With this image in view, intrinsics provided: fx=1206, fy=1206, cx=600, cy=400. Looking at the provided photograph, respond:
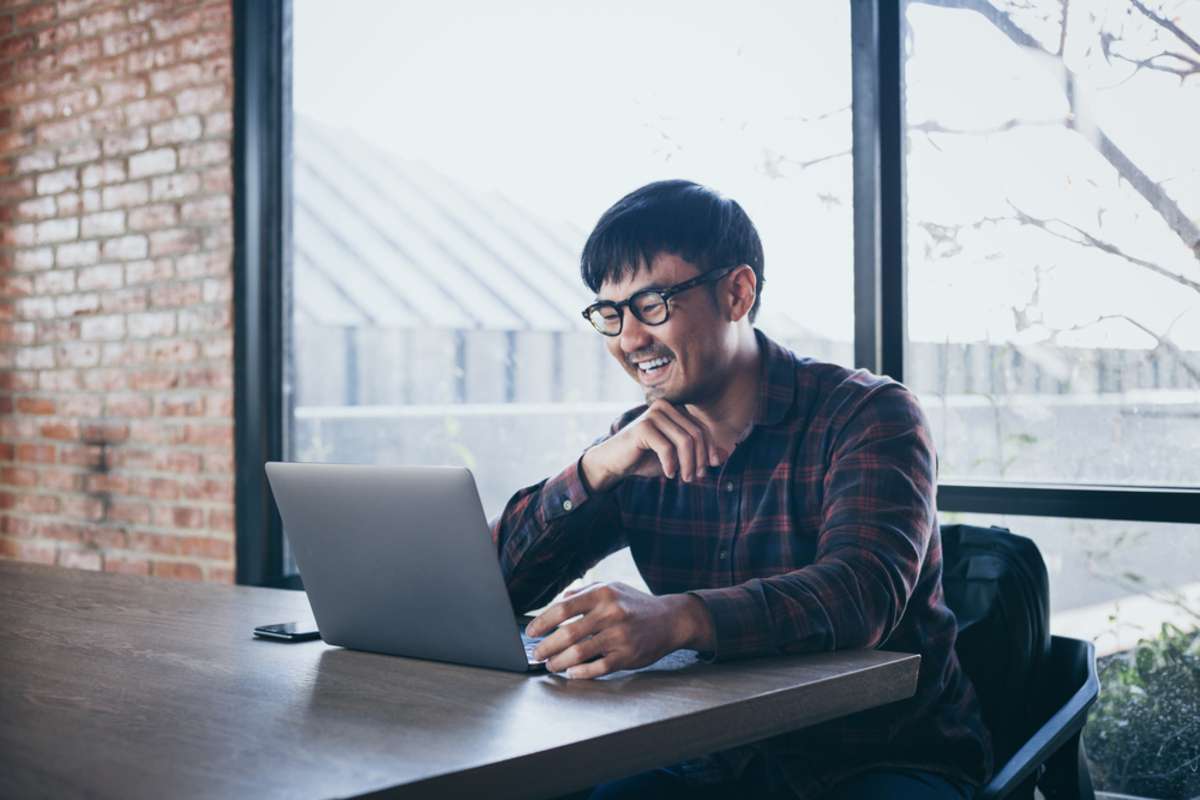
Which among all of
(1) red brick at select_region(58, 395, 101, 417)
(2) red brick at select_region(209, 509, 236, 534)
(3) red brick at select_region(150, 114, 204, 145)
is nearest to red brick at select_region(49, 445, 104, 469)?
(1) red brick at select_region(58, 395, 101, 417)

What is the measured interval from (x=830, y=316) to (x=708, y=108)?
22.5 inches

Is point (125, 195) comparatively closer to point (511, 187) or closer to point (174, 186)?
point (174, 186)

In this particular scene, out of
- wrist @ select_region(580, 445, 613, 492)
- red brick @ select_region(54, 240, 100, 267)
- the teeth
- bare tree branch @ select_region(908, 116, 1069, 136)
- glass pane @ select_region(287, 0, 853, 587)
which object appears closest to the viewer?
wrist @ select_region(580, 445, 613, 492)

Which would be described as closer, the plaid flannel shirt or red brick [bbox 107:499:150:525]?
the plaid flannel shirt

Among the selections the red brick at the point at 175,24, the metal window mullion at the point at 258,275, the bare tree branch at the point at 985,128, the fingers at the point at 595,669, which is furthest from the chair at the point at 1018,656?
the red brick at the point at 175,24

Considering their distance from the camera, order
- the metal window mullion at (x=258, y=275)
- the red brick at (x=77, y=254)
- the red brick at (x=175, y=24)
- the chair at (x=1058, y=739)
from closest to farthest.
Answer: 1. the chair at (x=1058, y=739)
2. the metal window mullion at (x=258, y=275)
3. the red brick at (x=175, y=24)
4. the red brick at (x=77, y=254)

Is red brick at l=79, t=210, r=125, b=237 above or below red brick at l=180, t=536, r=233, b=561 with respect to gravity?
above

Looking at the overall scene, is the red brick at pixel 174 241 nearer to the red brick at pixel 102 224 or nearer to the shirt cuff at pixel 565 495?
the red brick at pixel 102 224

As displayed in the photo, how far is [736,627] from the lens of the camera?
132 cm

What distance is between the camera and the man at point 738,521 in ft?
4.40

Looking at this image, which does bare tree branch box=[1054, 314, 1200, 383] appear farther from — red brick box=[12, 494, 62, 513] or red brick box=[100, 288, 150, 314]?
red brick box=[12, 494, 62, 513]

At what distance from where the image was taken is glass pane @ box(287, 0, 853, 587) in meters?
2.61

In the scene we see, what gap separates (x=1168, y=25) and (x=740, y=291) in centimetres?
99

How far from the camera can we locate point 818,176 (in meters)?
2.58
